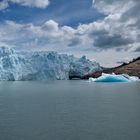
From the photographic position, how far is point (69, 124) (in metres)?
19.6

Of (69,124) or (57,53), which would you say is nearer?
(69,124)

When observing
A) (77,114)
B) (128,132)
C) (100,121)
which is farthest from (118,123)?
(77,114)

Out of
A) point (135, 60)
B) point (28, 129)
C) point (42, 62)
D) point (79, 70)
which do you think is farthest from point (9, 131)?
point (135, 60)

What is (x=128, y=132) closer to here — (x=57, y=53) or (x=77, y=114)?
(x=77, y=114)

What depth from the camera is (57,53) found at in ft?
478

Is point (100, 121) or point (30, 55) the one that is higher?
point (30, 55)

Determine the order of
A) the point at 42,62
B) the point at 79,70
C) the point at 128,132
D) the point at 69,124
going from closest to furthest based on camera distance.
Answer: the point at 128,132, the point at 69,124, the point at 42,62, the point at 79,70

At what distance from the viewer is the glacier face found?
130375 millimetres

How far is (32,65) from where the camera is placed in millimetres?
137750

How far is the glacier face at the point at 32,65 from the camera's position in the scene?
130m

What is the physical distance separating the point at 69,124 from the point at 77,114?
463 centimetres

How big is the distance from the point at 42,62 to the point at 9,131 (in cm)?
12195

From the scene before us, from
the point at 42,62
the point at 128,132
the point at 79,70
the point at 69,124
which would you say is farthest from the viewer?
the point at 79,70

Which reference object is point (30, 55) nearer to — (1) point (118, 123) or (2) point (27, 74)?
(2) point (27, 74)
